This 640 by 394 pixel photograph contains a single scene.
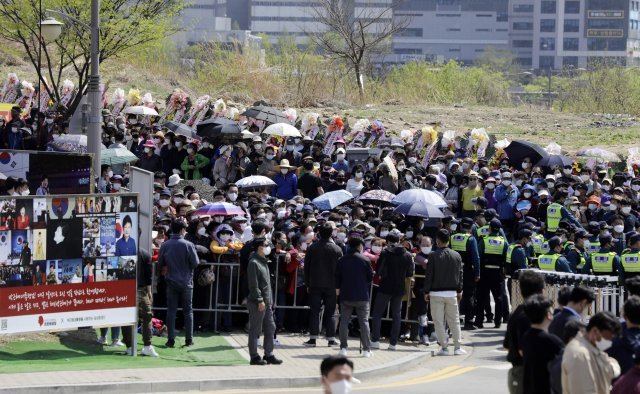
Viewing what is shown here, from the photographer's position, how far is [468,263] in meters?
21.1

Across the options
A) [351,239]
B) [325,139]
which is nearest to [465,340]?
[351,239]

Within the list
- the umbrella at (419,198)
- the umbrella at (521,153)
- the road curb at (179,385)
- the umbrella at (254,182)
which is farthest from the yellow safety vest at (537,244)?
the umbrella at (521,153)

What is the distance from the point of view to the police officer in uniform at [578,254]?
20516 mm

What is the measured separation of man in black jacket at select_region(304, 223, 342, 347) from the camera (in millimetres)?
18469

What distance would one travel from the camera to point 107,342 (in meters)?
18.2

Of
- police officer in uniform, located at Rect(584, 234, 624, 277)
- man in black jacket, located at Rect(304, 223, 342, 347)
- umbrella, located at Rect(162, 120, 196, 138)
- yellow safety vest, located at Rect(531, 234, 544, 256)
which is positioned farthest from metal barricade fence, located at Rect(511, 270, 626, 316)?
umbrella, located at Rect(162, 120, 196, 138)

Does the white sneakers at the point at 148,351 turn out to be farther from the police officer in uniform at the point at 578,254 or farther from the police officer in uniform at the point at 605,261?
the police officer in uniform at the point at 605,261

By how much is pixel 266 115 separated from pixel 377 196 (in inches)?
330

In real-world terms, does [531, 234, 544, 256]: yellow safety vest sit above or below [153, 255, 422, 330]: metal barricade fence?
above

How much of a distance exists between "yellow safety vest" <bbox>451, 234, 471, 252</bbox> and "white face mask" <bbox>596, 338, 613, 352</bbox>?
10059 mm

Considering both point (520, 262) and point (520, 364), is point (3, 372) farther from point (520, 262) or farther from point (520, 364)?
point (520, 262)

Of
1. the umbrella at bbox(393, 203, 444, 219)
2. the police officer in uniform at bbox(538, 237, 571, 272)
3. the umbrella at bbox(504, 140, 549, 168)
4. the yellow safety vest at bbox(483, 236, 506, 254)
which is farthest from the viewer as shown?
the umbrella at bbox(504, 140, 549, 168)

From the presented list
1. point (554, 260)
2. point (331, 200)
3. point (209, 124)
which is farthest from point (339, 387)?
point (209, 124)

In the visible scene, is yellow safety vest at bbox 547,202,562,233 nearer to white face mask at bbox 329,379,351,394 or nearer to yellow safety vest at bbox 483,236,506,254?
yellow safety vest at bbox 483,236,506,254
